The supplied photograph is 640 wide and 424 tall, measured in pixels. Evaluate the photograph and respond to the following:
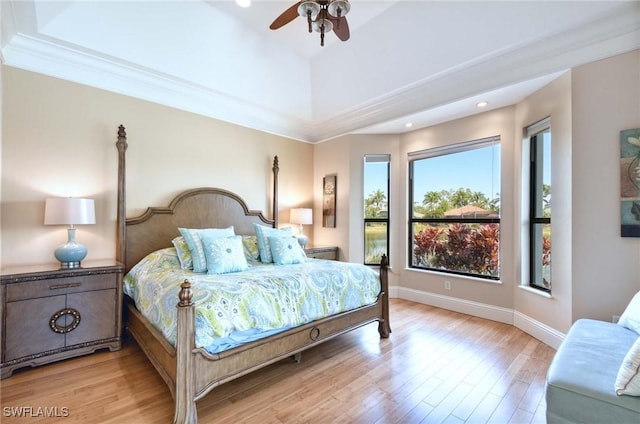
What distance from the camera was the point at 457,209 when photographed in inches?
168

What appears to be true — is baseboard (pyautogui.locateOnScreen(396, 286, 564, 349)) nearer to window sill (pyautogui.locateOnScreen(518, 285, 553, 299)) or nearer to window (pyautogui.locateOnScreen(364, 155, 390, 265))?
window sill (pyautogui.locateOnScreen(518, 285, 553, 299))

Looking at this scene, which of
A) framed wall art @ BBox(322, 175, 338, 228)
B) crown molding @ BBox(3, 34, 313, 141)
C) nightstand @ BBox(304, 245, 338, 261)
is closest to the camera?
crown molding @ BBox(3, 34, 313, 141)

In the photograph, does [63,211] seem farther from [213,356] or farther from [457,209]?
[457,209]

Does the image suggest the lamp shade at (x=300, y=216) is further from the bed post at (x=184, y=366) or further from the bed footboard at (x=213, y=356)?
the bed post at (x=184, y=366)

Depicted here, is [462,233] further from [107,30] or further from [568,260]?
[107,30]

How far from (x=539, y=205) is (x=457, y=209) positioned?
101cm

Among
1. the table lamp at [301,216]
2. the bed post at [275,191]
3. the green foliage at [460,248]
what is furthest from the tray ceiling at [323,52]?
the green foliage at [460,248]

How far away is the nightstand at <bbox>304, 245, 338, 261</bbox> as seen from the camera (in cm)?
454

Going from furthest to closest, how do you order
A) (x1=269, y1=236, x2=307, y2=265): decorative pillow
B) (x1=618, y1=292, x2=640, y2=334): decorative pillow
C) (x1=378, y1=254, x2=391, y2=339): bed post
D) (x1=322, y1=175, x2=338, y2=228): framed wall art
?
1. (x1=322, y1=175, x2=338, y2=228): framed wall art
2. (x1=269, y1=236, x2=307, y2=265): decorative pillow
3. (x1=378, y1=254, x2=391, y2=339): bed post
4. (x1=618, y1=292, x2=640, y2=334): decorative pillow

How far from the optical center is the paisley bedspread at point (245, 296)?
1950mm

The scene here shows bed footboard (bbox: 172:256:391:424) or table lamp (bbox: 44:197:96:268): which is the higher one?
table lamp (bbox: 44:197:96:268)

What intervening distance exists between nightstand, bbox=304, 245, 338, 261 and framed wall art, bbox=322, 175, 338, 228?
43cm

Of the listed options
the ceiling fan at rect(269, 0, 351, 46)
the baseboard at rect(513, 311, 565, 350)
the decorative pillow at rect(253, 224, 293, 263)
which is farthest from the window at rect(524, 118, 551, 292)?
the decorative pillow at rect(253, 224, 293, 263)

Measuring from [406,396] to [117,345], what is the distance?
2661mm
